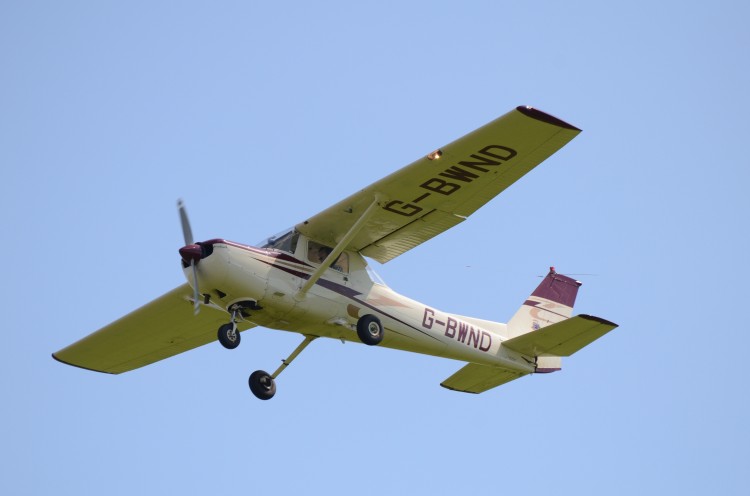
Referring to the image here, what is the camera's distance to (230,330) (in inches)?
683

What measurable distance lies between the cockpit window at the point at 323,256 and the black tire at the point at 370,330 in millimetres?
Result: 858

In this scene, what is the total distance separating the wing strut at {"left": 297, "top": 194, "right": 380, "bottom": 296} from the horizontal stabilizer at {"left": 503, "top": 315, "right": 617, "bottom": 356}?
348cm

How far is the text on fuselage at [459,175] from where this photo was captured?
17.0 meters

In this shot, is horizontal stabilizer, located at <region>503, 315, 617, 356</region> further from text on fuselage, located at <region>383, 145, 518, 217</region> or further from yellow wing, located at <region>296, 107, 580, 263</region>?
text on fuselage, located at <region>383, 145, 518, 217</region>

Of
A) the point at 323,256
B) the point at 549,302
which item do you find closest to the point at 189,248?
the point at 323,256

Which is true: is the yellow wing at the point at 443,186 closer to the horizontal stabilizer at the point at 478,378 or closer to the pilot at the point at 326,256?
the pilot at the point at 326,256

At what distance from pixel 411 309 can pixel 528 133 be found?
3806mm

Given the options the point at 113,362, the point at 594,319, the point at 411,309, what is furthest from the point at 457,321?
the point at 113,362

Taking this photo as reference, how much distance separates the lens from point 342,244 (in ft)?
58.4

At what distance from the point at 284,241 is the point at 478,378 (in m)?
4.55

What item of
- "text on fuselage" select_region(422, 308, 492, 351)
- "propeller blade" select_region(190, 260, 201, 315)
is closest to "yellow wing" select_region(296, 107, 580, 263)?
"text on fuselage" select_region(422, 308, 492, 351)

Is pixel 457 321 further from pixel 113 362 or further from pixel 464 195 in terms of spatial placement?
pixel 113 362

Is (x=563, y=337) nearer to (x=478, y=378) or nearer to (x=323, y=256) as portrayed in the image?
(x=478, y=378)

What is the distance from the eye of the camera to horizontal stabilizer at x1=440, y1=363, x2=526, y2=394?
810 inches
